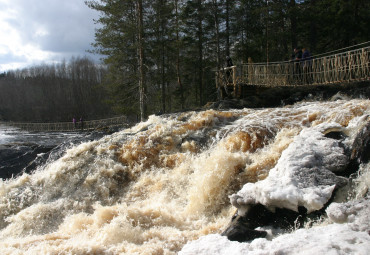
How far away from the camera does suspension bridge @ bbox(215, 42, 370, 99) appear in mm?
10602

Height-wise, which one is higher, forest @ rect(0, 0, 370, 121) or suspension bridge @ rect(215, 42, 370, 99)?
forest @ rect(0, 0, 370, 121)

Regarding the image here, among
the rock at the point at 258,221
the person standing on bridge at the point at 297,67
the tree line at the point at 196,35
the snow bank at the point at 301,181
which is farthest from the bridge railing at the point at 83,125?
the rock at the point at 258,221

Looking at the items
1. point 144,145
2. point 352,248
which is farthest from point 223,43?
point 352,248

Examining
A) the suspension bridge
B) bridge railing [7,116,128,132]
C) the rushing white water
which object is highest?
the suspension bridge

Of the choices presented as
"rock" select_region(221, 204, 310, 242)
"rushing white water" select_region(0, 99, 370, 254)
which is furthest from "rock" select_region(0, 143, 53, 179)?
"rock" select_region(221, 204, 310, 242)

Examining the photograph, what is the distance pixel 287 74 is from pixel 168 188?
8.75 meters

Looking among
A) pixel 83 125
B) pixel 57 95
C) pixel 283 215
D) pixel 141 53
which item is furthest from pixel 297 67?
pixel 57 95

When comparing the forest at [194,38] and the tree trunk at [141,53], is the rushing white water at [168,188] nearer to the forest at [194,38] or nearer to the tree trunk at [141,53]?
the tree trunk at [141,53]

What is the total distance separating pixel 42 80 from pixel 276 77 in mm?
58500

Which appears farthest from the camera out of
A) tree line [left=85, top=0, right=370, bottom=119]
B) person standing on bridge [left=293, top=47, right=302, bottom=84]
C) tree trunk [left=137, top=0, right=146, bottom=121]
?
tree line [left=85, top=0, right=370, bottom=119]

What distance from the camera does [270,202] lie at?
12.0 ft

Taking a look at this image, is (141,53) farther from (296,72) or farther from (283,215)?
(283,215)

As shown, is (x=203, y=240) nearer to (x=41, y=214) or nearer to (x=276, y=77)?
(x=41, y=214)

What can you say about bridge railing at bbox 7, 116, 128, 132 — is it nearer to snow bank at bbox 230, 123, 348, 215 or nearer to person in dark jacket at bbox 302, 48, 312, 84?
person in dark jacket at bbox 302, 48, 312, 84
